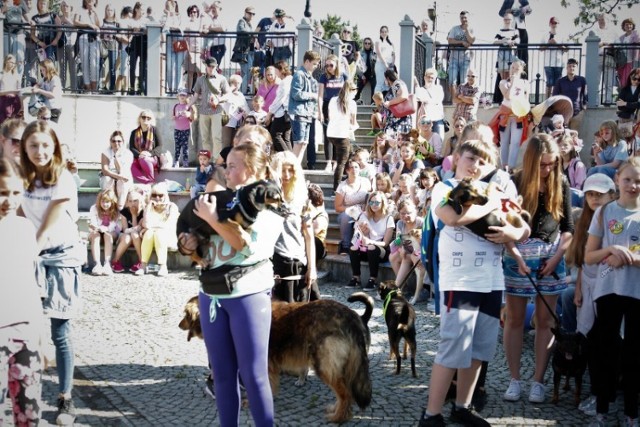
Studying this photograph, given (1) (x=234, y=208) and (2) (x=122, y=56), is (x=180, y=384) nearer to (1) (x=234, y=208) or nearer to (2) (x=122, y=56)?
(1) (x=234, y=208)

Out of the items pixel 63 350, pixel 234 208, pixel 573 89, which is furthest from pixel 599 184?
pixel 573 89

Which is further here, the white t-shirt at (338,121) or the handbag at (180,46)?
the handbag at (180,46)

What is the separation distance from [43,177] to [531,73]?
1334cm

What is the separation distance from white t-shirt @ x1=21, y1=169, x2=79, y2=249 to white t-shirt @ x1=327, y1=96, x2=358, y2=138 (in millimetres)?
8296

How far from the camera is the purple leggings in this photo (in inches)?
152

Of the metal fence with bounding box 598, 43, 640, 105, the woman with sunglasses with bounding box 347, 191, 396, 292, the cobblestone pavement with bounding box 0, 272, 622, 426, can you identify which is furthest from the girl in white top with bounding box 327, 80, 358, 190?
the metal fence with bounding box 598, 43, 640, 105

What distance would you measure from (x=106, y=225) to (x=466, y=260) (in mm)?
7815

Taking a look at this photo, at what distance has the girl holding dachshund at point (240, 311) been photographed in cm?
385

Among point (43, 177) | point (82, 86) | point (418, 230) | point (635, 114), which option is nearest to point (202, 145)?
point (82, 86)

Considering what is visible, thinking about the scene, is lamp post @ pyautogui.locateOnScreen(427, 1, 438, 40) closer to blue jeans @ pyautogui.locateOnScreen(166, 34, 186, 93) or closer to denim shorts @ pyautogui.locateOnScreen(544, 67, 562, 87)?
denim shorts @ pyautogui.locateOnScreen(544, 67, 562, 87)

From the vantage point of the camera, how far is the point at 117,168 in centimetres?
1228

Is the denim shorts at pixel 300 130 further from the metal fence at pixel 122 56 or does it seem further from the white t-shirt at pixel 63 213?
the white t-shirt at pixel 63 213

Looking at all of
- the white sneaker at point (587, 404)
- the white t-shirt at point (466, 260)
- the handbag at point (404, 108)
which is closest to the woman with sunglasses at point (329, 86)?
the handbag at point (404, 108)

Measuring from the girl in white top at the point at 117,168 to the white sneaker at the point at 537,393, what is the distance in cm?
831
